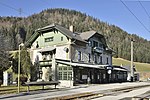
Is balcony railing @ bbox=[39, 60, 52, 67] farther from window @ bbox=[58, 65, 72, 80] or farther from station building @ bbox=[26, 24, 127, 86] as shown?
window @ bbox=[58, 65, 72, 80]

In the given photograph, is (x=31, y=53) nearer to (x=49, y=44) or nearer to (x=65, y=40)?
(x=49, y=44)

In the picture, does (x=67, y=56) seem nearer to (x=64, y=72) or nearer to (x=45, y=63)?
(x=45, y=63)

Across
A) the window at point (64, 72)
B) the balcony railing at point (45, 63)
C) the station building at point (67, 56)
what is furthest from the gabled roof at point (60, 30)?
the window at point (64, 72)

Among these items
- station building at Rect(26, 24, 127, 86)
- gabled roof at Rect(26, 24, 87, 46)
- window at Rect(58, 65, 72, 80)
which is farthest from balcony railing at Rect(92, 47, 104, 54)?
window at Rect(58, 65, 72, 80)

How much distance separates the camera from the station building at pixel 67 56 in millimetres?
39906

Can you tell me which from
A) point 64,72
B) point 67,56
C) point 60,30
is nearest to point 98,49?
point 67,56

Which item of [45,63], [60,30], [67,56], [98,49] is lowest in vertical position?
[45,63]

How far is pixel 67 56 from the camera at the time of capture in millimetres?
42688

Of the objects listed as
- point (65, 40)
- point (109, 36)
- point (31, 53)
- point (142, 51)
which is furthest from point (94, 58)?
point (109, 36)

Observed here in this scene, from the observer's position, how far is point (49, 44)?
46.2 meters

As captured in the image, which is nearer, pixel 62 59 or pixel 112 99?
pixel 112 99

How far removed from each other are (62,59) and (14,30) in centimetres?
11648

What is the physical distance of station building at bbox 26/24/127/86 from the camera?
131 ft

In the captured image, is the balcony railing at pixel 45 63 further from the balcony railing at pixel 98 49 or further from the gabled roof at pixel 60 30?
the balcony railing at pixel 98 49
